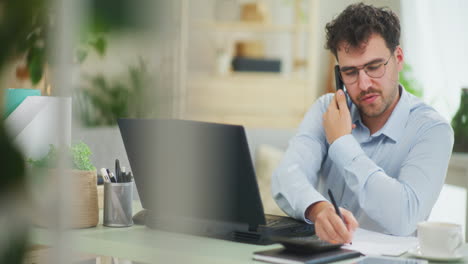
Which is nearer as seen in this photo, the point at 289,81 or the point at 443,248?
the point at 443,248

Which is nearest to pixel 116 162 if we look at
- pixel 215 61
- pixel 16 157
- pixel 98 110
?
pixel 98 110

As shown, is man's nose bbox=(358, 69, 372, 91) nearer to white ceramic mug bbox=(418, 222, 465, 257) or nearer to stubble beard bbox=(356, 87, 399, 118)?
stubble beard bbox=(356, 87, 399, 118)

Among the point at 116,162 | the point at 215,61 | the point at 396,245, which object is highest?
the point at 215,61

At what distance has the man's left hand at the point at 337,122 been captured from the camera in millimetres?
1698

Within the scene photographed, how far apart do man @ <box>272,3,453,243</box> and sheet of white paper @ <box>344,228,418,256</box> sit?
189mm

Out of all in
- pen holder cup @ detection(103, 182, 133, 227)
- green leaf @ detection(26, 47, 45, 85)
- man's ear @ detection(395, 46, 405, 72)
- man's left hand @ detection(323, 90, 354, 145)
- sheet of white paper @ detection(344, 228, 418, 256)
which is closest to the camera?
green leaf @ detection(26, 47, 45, 85)

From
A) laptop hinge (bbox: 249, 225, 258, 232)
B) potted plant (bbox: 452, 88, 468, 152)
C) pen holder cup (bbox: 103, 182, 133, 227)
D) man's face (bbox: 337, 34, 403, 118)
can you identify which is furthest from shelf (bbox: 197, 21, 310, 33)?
laptop hinge (bbox: 249, 225, 258, 232)

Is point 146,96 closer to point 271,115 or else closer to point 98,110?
point 98,110

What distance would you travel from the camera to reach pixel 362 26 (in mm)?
1768

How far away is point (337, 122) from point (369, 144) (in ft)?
0.58

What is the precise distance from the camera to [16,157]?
0.72 feet

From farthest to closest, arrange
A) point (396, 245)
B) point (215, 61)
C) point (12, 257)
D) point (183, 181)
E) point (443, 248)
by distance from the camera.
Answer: point (215, 61) < point (396, 245) < point (443, 248) < point (183, 181) < point (12, 257)

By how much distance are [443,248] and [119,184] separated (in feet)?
2.20

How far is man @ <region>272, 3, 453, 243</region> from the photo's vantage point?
1.57 meters
